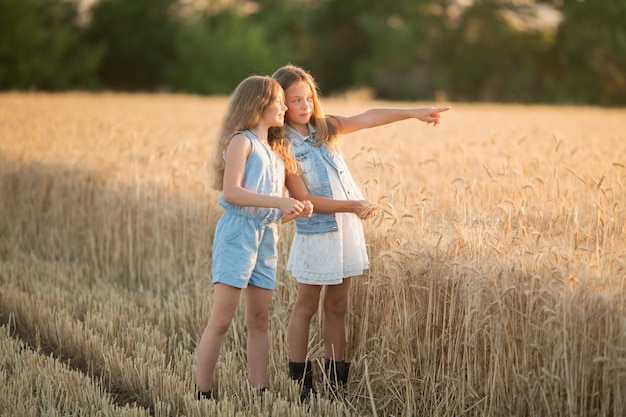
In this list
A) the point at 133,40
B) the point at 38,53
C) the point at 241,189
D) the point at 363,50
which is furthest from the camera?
the point at 363,50

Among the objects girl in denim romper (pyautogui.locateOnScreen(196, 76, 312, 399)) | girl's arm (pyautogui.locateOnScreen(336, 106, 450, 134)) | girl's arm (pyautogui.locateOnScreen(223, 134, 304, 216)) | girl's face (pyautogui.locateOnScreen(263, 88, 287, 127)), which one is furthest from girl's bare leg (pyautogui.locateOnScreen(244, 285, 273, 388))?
girl's arm (pyautogui.locateOnScreen(336, 106, 450, 134))

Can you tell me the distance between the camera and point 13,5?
112 ft

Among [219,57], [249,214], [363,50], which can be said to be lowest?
[249,214]

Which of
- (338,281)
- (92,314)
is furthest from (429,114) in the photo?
(92,314)

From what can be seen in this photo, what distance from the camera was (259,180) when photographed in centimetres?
401

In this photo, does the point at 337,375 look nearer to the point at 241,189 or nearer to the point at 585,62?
the point at 241,189

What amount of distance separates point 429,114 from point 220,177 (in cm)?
131

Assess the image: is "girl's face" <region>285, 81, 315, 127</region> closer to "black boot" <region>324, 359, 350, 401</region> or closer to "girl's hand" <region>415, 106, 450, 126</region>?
"girl's hand" <region>415, 106, 450, 126</region>

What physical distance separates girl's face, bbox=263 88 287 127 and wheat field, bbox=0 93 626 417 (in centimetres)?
77

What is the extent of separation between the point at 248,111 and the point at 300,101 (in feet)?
1.14

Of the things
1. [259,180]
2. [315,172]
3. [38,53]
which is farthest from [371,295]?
[38,53]

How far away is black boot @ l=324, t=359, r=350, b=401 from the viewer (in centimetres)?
436

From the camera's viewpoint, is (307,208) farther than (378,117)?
No

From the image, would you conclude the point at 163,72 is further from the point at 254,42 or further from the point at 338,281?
the point at 338,281
